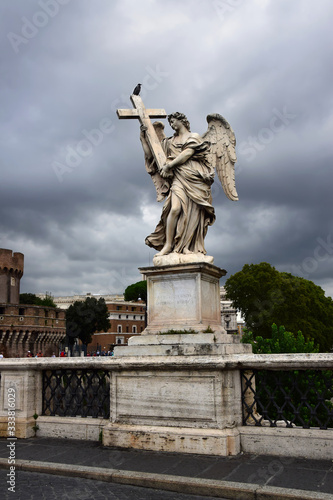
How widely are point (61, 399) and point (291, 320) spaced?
1216 inches

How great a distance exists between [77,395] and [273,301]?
3021 cm

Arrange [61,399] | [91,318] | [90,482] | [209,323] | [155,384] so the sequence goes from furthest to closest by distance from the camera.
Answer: [91,318]
[61,399]
[209,323]
[155,384]
[90,482]

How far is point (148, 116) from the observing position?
728 centimetres

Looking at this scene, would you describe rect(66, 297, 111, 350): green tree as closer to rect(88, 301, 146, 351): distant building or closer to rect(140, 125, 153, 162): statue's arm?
rect(88, 301, 146, 351): distant building

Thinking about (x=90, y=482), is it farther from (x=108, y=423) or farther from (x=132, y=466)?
(x=108, y=423)

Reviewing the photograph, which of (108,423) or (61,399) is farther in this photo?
(61,399)

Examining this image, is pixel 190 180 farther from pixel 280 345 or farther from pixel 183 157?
pixel 280 345

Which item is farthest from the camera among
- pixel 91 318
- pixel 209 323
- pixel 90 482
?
pixel 91 318

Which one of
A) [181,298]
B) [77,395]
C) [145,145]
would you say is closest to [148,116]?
[145,145]

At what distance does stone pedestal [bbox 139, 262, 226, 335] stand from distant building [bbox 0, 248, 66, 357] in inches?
1588

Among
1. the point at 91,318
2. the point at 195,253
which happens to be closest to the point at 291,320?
the point at 195,253

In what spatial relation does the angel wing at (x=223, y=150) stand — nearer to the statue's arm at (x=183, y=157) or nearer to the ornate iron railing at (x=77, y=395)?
the statue's arm at (x=183, y=157)

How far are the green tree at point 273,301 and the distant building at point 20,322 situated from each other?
21748mm

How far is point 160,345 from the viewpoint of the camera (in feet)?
18.7
